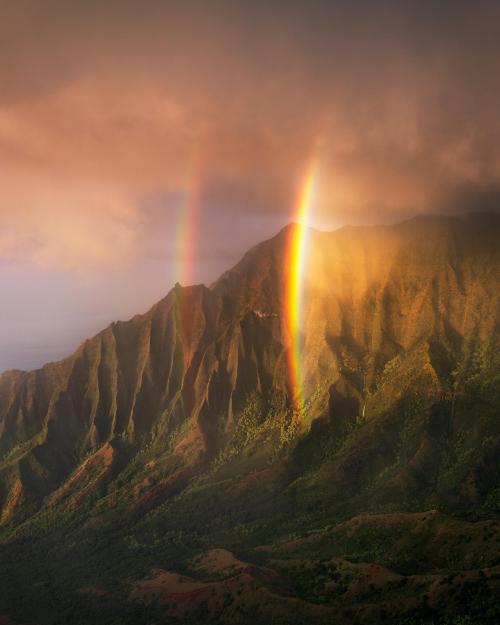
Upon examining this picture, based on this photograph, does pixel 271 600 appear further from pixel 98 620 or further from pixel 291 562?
pixel 98 620

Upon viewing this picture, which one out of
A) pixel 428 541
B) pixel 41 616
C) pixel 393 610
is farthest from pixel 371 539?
pixel 41 616

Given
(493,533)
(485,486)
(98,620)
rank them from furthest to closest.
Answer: (485,486) < (98,620) < (493,533)

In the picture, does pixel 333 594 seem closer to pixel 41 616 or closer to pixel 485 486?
pixel 485 486

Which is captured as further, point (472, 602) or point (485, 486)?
point (485, 486)

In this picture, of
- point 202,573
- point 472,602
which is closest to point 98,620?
point 202,573

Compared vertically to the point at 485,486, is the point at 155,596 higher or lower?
lower

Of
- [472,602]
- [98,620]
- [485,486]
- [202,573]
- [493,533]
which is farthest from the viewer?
[485,486]

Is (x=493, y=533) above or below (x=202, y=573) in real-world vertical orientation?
above

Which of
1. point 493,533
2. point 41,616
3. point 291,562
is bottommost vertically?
point 41,616

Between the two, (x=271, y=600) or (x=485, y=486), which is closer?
(x=271, y=600)

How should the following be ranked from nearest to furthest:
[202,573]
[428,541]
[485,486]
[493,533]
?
1. [493,533]
2. [428,541]
3. [202,573]
4. [485,486]
